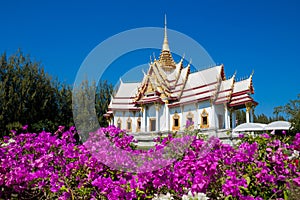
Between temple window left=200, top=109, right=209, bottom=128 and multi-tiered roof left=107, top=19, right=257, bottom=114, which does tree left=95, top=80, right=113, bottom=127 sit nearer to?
multi-tiered roof left=107, top=19, right=257, bottom=114

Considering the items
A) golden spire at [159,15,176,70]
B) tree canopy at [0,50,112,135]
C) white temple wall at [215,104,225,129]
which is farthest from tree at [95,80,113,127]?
white temple wall at [215,104,225,129]

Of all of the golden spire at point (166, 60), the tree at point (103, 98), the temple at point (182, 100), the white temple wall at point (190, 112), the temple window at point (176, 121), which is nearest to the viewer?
the temple at point (182, 100)

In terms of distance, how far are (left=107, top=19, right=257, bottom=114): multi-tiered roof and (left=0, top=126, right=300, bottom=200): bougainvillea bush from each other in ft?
49.0

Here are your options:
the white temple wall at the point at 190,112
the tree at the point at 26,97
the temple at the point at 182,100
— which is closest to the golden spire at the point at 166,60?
the temple at the point at 182,100

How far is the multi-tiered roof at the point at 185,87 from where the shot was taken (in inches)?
711

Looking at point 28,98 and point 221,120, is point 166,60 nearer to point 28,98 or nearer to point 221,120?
point 221,120

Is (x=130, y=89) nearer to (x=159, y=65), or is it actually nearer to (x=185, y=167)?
(x=159, y=65)

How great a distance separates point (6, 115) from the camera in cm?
1977

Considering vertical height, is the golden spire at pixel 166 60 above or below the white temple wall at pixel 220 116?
above

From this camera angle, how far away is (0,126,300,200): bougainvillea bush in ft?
8.37

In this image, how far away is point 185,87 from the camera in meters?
20.2

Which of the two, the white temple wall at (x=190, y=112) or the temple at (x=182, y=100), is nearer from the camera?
the temple at (x=182, y=100)

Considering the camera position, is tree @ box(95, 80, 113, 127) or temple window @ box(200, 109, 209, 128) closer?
temple window @ box(200, 109, 209, 128)

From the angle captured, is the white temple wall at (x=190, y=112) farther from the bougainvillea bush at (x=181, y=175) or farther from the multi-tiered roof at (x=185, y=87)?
the bougainvillea bush at (x=181, y=175)
